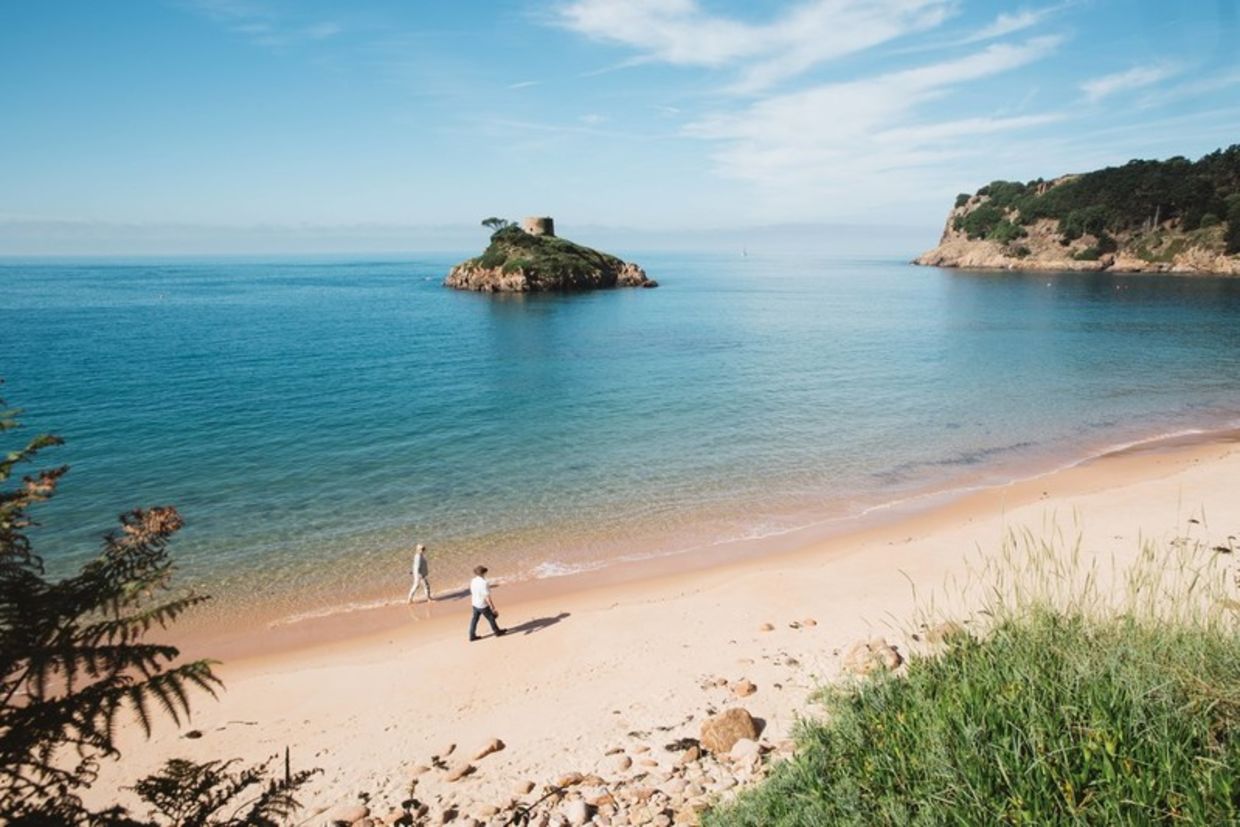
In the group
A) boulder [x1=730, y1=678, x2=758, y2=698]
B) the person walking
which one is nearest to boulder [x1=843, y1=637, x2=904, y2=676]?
boulder [x1=730, y1=678, x2=758, y2=698]

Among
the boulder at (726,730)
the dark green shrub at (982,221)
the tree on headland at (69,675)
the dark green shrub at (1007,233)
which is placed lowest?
the boulder at (726,730)

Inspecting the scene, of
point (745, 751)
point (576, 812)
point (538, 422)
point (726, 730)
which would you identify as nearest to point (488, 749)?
point (576, 812)

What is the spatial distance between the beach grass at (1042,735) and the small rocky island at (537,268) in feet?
366

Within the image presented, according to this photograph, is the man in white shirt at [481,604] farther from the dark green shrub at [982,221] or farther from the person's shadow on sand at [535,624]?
the dark green shrub at [982,221]

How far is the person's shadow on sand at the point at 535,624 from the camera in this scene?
599 inches

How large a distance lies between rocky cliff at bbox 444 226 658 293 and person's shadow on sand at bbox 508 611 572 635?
103m

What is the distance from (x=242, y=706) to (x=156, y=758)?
1.67 meters

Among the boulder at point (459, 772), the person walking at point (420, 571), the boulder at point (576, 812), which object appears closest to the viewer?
the boulder at point (576, 812)

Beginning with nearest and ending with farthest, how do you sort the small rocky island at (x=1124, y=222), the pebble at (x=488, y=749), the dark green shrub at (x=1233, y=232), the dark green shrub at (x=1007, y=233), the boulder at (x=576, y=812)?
the boulder at (x=576, y=812) < the pebble at (x=488, y=749) < the dark green shrub at (x=1233, y=232) < the small rocky island at (x=1124, y=222) < the dark green shrub at (x=1007, y=233)

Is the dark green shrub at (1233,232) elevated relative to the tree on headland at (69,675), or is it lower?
elevated

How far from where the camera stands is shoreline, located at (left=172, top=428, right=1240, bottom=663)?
1555cm

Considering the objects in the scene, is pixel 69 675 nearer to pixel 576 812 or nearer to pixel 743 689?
pixel 576 812

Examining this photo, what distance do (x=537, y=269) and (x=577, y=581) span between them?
10302 cm

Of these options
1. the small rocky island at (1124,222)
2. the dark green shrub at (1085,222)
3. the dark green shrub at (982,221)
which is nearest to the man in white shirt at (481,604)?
the small rocky island at (1124,222)
